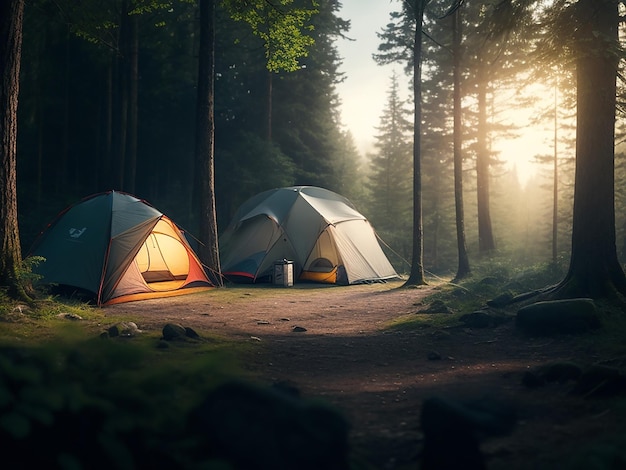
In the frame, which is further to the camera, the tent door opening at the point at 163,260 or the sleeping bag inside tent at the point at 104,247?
the tent door opening at the point at 163,260

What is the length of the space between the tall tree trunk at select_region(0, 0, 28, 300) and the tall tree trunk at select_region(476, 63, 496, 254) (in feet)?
67.2

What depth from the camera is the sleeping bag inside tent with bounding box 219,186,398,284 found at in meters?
18.3

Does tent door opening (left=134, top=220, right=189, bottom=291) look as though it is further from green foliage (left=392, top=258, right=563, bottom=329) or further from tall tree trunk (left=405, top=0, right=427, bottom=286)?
tall tree trunk (left=405, top=0, right=427, bottom=286)

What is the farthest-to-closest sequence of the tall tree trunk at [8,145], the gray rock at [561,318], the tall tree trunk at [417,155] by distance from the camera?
the tall tree trunk at [417,155] → the tall tree trunk at [8,145] → the gray rock at [561,318]

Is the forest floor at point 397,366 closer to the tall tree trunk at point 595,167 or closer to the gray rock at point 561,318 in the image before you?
the gray rock at point 561,318

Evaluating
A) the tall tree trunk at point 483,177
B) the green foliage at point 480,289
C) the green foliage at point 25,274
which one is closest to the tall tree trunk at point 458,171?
the green foliage at point 480,289

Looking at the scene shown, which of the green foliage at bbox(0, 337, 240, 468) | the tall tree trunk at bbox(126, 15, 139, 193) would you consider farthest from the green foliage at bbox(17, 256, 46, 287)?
the tall tree trunk at bbox(126, 15, 139, 193)

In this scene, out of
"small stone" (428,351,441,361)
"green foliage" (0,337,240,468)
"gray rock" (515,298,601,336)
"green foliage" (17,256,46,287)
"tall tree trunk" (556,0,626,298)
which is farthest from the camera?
"tall tree trunk" (556,0,626,298)

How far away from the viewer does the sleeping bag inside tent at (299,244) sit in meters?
18.3

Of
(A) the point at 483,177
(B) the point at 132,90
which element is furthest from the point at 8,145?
(A) the point at 483,177

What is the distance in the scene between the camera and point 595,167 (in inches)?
369

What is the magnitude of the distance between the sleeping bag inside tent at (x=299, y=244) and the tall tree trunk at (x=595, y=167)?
31.5 ft

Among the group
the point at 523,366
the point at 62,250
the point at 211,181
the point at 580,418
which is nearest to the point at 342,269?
the point at 211,181

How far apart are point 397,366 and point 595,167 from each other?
5.27 meters
